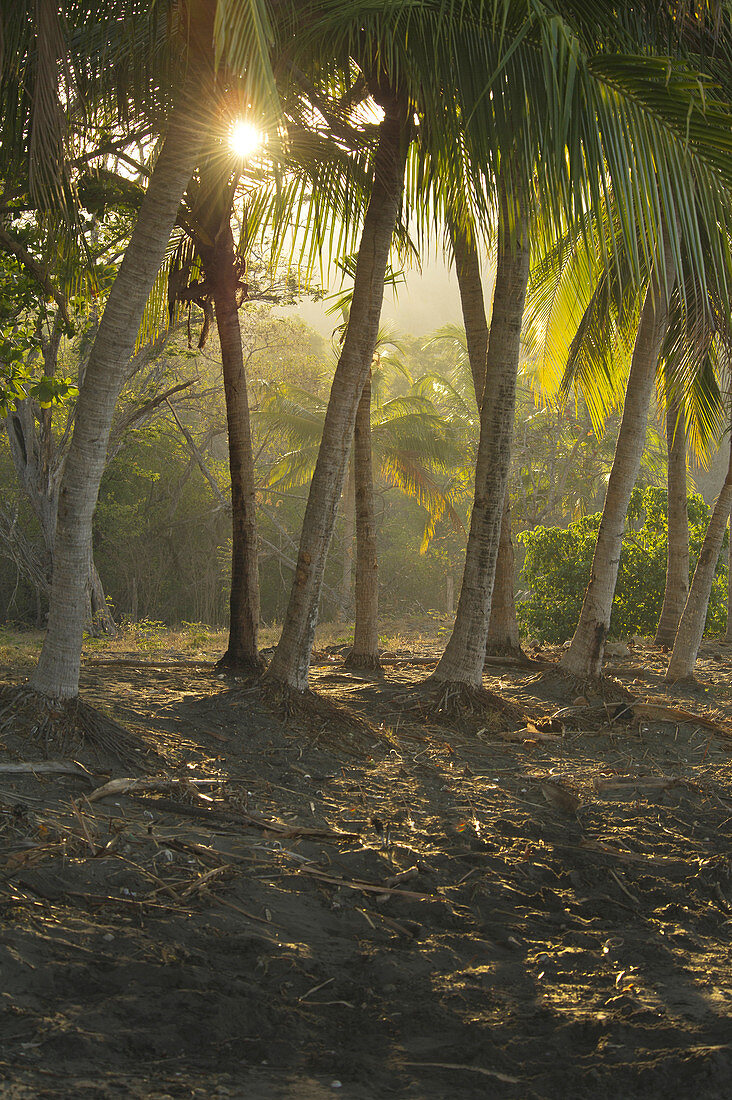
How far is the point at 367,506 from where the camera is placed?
981 cm

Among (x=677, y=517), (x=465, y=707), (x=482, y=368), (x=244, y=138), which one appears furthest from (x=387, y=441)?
(x=244, y=138)

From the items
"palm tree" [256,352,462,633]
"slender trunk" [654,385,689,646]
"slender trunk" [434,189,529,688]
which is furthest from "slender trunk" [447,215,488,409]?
"palm tree" [256,352,462,633]

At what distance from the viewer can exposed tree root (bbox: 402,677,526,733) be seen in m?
7.32

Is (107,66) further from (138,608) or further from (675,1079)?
(138,608)

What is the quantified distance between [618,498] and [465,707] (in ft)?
8.90

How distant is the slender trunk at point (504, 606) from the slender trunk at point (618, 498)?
1.62 m

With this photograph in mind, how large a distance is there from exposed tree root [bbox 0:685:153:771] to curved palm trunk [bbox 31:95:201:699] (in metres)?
0.10

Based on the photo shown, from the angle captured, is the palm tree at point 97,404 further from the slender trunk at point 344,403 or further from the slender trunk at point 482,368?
the slender trunk at point 482,368

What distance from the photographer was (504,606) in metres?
10.4

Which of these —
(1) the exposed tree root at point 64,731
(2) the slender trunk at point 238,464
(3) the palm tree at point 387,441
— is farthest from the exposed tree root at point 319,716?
(3) the palm tree at point 387,441

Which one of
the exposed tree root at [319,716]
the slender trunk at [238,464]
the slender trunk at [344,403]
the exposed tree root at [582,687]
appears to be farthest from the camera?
the exposed tree root at [582,687]

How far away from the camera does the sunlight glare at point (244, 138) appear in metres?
6.07

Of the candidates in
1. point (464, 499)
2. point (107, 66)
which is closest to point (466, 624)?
point (107, 66)

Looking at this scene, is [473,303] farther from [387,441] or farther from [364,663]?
[387,441]
